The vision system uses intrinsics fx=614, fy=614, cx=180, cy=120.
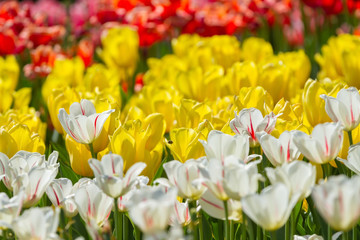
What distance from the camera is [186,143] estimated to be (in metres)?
1.39

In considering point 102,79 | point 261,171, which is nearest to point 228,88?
point 102,79

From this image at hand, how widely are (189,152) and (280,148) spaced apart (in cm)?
26

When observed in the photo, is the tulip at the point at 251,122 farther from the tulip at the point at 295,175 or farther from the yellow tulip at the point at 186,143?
the tulip at the point at 295,175

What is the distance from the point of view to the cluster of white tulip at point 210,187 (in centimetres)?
85

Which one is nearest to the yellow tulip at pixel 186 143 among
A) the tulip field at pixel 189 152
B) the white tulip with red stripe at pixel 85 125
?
the tulip field at pixel 189 152

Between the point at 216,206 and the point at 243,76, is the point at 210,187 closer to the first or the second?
the point at 216,206

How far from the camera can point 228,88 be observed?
2133 millimetres

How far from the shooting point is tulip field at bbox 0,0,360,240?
937 millimetres

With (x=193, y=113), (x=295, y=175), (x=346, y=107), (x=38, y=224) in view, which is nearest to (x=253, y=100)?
(x=193, y=113)

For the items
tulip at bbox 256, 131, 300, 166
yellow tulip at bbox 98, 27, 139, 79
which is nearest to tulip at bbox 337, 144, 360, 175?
tulip at bbox 256, 131, 300, 166

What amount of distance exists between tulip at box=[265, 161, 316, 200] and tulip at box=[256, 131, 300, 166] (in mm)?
159

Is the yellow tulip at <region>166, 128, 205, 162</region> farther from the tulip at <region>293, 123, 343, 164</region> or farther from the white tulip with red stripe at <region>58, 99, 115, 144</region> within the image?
the tulip at <region>293, 123, 343, 164</region>

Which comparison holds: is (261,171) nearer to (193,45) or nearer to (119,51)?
(193,45)

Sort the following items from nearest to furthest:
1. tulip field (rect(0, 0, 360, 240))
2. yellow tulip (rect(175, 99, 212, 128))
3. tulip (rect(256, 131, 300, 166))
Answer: tulip field (rect(0, 0, 360, 240)), tulip (rect(256, 131, 300, 166)), yellow tulip (rect(175, 99, 212, 128))
